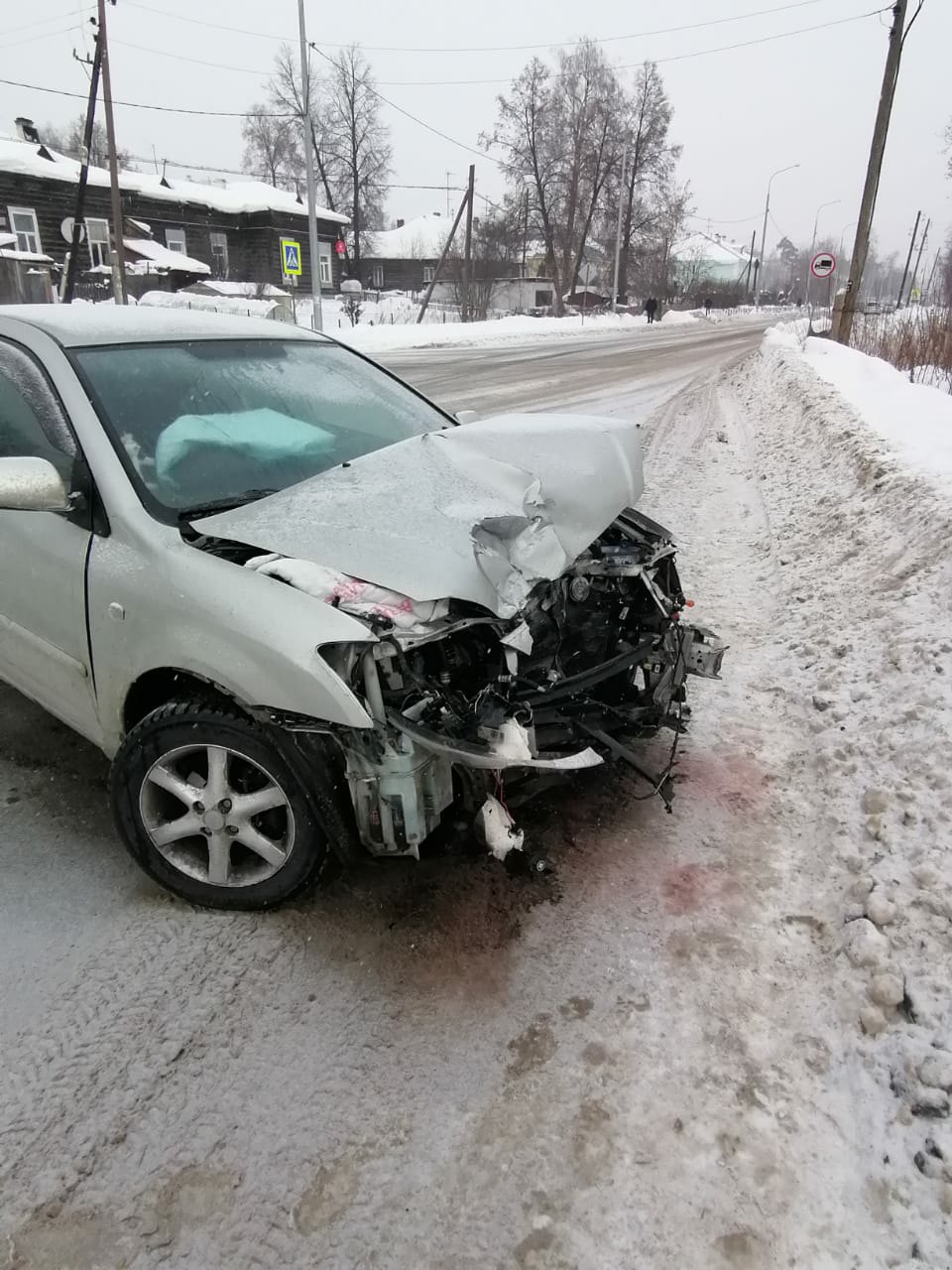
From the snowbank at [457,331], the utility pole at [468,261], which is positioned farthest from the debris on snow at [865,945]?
the utility pole at [468,261]

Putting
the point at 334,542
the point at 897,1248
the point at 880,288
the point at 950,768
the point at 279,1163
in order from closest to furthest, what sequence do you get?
the point at 897,1248
the point at 279,1163
the point at 334,542
the point at 950,768
the point at 880,288

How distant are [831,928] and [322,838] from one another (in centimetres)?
162

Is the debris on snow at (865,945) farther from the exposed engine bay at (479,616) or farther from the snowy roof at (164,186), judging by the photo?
the snowy roof at (164,186)

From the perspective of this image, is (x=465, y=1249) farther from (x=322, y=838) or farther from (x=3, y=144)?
(x=3, y=144)

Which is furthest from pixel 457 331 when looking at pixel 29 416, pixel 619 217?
pixel 29 416

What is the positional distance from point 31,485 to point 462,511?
1.35 m

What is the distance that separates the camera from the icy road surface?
169cm

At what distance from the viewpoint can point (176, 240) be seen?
1750 inches

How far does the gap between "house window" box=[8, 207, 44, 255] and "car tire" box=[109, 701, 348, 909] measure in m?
42.3

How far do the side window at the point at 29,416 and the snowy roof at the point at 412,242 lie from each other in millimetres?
67774

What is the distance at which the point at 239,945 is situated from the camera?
2.43 metres

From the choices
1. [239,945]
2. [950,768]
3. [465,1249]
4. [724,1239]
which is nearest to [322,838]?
[239,945]

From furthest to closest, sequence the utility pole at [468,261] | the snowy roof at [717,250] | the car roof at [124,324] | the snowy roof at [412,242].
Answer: the snowy roof at [717,250] → the snowy roof at [412,242] → the utility pole at [468,261] → the car roof at [124,324]

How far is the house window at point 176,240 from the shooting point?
145ft
